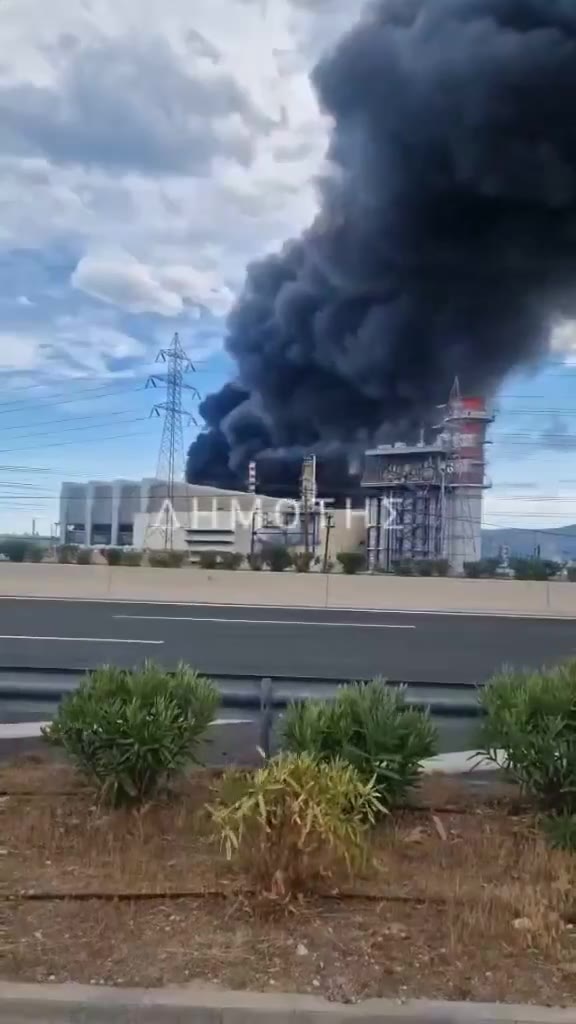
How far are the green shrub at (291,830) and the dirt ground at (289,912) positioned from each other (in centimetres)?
11

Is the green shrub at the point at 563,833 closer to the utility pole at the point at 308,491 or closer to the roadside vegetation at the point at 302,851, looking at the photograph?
Result: the roadside vegetation at the point at 302,851

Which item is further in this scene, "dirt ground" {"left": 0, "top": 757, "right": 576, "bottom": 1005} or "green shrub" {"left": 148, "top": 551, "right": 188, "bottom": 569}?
"green shrub" {"left": 148, "top": 551, "right": 188, "bottom": 569}

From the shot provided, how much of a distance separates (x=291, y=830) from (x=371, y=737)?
0.97 meters

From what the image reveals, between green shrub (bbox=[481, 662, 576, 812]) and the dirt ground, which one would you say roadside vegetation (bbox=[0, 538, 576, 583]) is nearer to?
green shrub (bbox=[481, 662, 576, 812])

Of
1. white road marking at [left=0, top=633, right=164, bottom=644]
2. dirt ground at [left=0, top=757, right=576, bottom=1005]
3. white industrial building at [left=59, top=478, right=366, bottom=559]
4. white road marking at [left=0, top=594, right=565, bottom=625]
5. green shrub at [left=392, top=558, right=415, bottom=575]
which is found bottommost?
dirt ground at [left=0, top=757, right=576, bottom=1005]

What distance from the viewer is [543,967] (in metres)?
Result: 3.44

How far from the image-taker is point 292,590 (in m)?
21.3

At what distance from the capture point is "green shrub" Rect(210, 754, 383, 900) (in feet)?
12.8

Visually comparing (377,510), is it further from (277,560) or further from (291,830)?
(291,830)

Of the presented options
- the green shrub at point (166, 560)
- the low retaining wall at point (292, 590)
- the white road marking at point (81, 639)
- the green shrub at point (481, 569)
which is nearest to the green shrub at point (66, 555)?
the green shrub at point (166, 560)

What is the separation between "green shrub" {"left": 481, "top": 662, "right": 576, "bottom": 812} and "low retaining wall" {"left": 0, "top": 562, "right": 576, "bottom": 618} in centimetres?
1575

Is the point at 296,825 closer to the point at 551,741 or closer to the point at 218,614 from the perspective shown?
the point at 551,741

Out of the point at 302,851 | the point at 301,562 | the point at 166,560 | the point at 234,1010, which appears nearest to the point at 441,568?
the point at 301,562

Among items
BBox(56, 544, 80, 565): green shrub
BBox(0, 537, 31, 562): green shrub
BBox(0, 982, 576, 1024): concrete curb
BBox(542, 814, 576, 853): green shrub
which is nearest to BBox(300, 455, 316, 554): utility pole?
BBox(56, 544, 80, 565): green shrub
